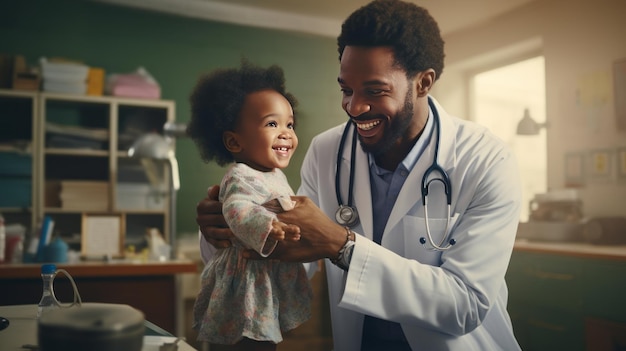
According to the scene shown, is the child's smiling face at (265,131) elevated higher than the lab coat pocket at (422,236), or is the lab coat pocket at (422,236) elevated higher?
the child's smiling face at (265,131)

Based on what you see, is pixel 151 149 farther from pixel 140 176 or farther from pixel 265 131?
pixel 265 131

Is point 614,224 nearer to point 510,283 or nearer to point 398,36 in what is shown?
point 510,283

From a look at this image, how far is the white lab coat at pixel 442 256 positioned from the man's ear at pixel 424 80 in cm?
11

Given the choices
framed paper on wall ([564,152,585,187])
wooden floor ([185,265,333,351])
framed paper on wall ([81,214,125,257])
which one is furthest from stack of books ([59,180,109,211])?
framed paper on wall ([564,152,585,187])

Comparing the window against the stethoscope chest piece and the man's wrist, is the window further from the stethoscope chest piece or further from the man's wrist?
the man's wrist

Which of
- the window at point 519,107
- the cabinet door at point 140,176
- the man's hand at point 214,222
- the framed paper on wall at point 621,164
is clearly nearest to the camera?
the man's hand at point 214,222

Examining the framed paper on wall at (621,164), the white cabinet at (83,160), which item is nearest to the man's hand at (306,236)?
the white cabinet at (83,160)

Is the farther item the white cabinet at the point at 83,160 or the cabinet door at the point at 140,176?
the cabinet door at the point at 140,176

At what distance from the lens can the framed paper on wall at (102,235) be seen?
10.2 feet

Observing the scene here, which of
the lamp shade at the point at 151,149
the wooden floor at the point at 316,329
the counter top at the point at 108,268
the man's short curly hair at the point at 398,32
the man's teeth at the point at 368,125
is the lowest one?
the wooden floor at the point at 316,329

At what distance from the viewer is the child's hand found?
3.25 ft

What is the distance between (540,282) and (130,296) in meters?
2.08

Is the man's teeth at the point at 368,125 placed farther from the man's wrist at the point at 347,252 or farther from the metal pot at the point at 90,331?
the metal pot at the point at 90,331

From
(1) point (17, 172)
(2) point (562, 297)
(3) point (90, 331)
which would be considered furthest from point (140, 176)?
(3) point (90, 331)
